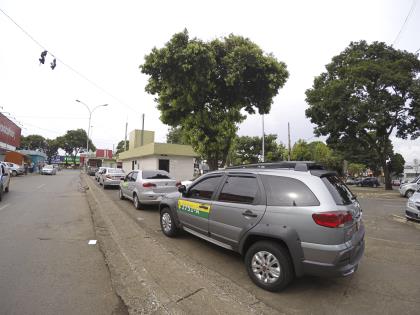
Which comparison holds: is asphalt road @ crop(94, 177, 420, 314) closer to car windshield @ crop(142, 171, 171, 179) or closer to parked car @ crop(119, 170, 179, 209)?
parked car @ crop(119, 170, 179, 209)

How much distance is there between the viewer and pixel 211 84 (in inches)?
514

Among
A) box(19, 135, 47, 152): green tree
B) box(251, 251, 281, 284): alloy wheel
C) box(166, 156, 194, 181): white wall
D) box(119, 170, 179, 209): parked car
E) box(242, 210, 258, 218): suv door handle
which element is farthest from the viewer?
box(19, 135, 47, 152): green tree

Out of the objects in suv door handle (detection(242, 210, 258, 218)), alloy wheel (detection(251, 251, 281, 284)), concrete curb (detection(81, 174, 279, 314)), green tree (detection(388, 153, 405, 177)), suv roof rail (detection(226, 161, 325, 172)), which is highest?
green tree (detection(388, 153, 405, 177))

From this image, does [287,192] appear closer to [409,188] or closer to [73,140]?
[409,188]

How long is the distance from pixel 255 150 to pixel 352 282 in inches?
1571

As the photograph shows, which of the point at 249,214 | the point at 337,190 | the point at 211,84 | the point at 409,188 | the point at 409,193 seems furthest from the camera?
the point at 409,188

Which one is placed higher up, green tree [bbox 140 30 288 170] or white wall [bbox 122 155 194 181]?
green tree [bbox 140 30 288 170]

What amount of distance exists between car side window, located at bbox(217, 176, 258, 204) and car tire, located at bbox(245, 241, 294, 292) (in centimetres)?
72

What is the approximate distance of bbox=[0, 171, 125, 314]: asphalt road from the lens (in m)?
3.47

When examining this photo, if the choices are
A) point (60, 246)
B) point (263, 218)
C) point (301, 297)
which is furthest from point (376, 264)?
point (60, 246)

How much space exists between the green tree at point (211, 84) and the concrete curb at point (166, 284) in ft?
27.6

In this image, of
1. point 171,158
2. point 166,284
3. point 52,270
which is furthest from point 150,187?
point 171,158

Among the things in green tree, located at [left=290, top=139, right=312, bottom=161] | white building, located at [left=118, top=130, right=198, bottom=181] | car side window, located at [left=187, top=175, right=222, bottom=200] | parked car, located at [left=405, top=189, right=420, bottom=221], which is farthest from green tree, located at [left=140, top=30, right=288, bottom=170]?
green tree, located at [left=290, top=139, right=312, bottom=161]

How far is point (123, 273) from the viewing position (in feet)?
14.8
